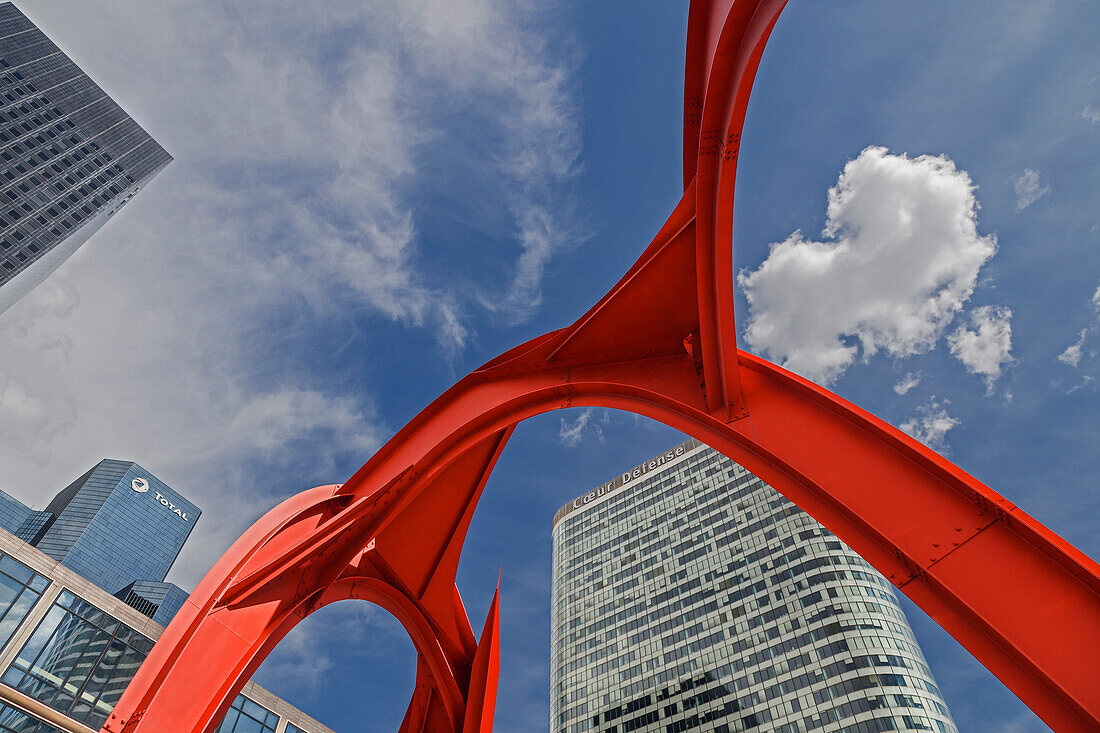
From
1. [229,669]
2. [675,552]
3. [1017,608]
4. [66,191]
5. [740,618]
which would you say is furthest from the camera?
[66,191]

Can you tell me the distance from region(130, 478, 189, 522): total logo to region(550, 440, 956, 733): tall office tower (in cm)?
9714

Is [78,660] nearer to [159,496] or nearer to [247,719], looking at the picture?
[247,719]

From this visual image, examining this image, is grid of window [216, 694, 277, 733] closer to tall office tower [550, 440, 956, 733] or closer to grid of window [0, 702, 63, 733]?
grid of window [0, 702, 63, 733]

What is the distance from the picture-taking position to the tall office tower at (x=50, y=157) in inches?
3685

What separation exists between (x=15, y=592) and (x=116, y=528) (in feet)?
437

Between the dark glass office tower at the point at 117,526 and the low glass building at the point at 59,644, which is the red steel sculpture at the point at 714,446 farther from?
the dark glass office tower at the point at 117,526

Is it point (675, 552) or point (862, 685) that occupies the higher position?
point (675, 552)

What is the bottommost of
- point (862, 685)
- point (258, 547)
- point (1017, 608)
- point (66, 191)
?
point (1017, 608)

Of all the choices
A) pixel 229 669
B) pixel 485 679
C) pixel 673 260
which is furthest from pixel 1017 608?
pixel 485 679

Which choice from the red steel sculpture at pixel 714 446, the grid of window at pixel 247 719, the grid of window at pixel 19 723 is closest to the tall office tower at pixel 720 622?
the grid of window at pixel 247 719

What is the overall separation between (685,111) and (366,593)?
1310 centimetres

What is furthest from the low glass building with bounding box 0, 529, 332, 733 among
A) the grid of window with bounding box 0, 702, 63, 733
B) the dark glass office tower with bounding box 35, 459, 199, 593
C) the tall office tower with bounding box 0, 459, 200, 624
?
the dark glass office tower with bounding box 35, 459, 199, 593

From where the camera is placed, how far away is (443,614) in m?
16.9

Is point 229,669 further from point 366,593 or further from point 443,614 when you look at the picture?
point 443,614
